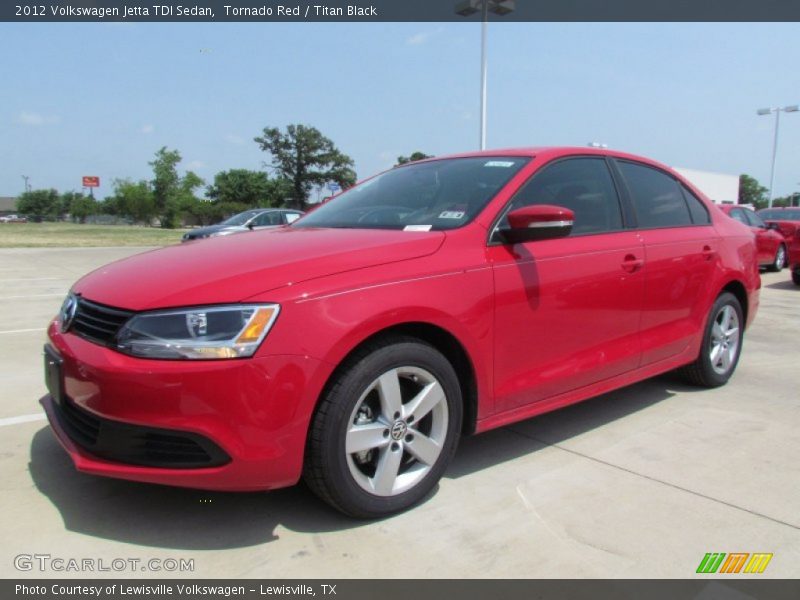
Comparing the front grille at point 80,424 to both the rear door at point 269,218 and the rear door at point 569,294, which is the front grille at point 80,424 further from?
the rear door at point 269,218

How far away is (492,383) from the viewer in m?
2.91

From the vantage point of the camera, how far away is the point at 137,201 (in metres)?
63.8

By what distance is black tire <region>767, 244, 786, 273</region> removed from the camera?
43.6ft

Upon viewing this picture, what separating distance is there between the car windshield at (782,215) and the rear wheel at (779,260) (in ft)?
3.95

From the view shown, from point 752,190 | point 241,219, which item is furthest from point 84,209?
point 752,190

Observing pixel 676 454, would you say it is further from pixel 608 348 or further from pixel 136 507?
pixel 136 507

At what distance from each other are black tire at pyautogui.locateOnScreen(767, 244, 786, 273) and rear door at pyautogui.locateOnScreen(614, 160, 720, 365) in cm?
1065

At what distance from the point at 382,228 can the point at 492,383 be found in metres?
0.93

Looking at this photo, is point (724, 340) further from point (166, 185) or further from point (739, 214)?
point (166, 185)

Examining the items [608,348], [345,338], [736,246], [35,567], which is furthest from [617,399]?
[35,567]

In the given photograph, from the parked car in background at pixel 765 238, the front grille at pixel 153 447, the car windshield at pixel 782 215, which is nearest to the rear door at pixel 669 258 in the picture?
the front grille at pixel 153 447

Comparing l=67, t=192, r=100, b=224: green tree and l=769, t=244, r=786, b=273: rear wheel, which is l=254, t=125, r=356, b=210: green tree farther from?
l=769, t=244, r=786, b=273: rear wheel

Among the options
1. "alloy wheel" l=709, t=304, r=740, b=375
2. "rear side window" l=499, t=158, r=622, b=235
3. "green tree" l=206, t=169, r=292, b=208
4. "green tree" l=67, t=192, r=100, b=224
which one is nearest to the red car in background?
"alloy wheel" l=709, t=304, r=740, b=375

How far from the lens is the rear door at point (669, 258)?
148 inches
